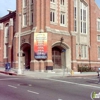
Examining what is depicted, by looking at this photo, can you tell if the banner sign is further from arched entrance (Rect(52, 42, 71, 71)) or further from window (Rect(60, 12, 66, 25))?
window (Rect(60, 12, 66, 25))

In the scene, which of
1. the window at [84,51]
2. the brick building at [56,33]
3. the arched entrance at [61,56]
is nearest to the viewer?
the brick building at [56,33]

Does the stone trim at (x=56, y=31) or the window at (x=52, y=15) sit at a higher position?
the window at (x=52, y=15)

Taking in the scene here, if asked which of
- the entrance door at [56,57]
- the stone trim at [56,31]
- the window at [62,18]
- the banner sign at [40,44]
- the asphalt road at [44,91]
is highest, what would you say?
the window at [62,18]

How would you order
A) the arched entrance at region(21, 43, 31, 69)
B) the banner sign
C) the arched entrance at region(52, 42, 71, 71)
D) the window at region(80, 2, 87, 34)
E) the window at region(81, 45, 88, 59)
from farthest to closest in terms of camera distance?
the window at region(80, 2, 87, 34) → the window at region(81, 45, 88, 59) → the arched entrance at region(21, 43, 31, 69) → the arched entrance at region(52, 42, 71, 71) → the banner sign

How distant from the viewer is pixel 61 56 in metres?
36.9

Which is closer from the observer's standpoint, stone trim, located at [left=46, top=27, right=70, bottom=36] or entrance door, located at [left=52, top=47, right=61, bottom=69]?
stone trim, located at [left=46, top=27, right=70, bottom=36]

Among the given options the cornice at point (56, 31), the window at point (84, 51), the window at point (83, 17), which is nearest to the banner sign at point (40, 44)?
the cornice at point (56, 31)

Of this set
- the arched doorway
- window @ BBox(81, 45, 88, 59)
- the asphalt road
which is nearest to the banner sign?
the arched doorway

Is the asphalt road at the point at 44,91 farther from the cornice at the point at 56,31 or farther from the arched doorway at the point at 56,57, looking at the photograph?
the arched doorway at the point at 56,57

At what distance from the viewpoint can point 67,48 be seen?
35719 millimetres

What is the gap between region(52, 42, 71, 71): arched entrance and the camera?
1403 inches

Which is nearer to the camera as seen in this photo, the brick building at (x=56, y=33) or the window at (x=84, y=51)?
the brick building at (x=56, y=33)

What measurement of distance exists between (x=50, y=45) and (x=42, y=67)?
3.45 meters

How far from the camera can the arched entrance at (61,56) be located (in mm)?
35625
